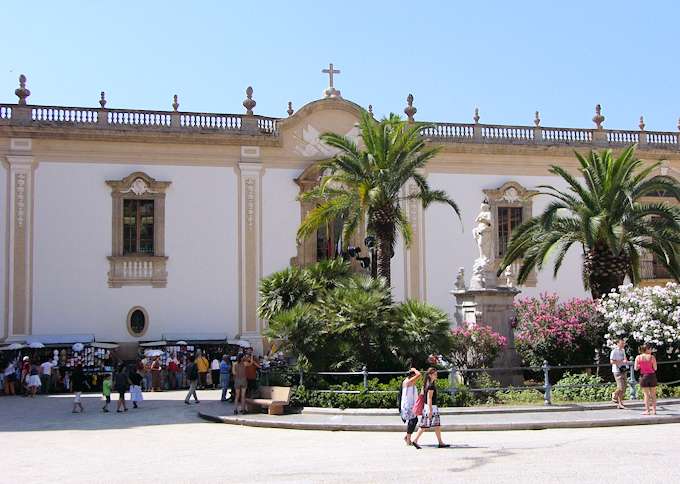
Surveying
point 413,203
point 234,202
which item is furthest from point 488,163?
point 234,202

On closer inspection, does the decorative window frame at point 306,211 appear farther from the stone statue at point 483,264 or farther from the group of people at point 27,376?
the stone statue at point 483,264

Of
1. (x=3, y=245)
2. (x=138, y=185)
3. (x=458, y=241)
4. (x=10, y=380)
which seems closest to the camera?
(x=10, y=380)

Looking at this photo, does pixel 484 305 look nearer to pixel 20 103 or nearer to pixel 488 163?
pixel 488 163

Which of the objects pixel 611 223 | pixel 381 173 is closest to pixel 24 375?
pixel 381 173

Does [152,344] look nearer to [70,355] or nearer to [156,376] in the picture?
[156,376]

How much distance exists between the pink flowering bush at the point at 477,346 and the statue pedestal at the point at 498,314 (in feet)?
3.37

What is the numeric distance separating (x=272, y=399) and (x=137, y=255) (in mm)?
12633

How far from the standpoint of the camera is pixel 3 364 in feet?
94.3

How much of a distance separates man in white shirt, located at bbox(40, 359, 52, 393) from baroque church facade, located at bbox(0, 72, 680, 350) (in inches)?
95.2

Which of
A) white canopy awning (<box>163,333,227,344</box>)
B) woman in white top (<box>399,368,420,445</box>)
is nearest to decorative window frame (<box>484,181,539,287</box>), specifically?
white canopy awning (<box>163,333,227,344</box>)

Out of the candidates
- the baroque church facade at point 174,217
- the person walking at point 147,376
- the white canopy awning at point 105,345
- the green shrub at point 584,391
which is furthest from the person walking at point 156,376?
the green shrub at point 584,391

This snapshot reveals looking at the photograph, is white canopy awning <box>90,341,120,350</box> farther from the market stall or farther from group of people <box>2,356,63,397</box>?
group of people <box>2,356,63,397</box>

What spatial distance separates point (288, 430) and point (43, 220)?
1673 cm

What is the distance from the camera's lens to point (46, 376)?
27.6 metres
